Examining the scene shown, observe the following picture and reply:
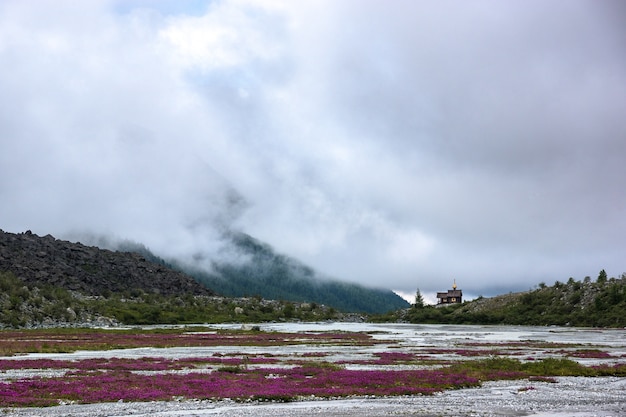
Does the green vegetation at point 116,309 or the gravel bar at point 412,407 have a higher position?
the green vegetation at point 116,309

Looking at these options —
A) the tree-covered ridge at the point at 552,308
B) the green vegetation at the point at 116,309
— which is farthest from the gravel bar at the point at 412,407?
the tree-covered ridge at the point at 552,308

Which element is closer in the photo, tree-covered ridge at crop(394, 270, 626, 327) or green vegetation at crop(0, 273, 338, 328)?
green vegetation at crop(0, 273, 338, 328)

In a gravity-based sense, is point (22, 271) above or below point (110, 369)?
above

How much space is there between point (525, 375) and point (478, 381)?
526cm

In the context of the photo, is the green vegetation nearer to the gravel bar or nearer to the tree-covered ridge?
the tree-covered ridge

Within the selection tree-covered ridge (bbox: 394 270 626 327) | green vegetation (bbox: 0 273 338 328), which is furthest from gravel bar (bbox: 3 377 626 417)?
tree-covered ridge (bbox: 394 270 626 327)

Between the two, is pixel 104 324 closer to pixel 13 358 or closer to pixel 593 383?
→ pixel 13 358

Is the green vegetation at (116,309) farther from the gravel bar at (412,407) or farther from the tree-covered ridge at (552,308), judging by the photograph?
the gravel bar at (412,407)

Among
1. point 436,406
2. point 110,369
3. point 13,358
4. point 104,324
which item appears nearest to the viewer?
point 436,406

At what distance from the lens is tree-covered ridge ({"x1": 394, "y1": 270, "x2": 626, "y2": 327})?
135 meters

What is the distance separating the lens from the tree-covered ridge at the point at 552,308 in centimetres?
13462

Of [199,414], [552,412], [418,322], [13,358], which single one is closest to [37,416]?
[199,414]

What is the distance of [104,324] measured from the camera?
131 m

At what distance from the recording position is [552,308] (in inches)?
5906
